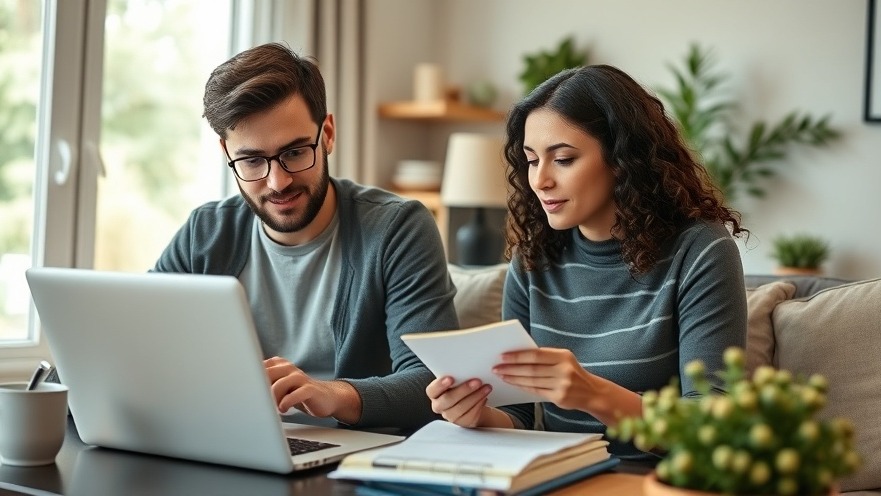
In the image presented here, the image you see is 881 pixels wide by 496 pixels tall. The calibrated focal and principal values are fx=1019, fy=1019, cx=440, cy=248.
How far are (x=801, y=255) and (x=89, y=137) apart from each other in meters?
2.44

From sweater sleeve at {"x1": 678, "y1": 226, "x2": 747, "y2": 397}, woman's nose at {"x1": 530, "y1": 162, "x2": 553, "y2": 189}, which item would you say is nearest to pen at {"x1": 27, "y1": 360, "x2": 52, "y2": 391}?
woman's nose at {"x1": 530, "y1": 162, "x2": 553, "y2": 189}

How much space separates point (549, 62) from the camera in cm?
419

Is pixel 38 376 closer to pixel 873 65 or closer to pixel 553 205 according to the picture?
pixel 553 205

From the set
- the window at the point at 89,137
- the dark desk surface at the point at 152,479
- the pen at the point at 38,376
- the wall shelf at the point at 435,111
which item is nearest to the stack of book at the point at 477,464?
the dark desk surface at the point at 152,479

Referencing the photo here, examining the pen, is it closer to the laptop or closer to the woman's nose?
the laptop

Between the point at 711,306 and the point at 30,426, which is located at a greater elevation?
Result: the point at 711,306

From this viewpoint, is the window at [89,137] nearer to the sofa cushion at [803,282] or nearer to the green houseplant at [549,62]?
the green houseplant at [549,62]

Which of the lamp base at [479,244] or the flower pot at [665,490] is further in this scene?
the lamp base at [479,244]

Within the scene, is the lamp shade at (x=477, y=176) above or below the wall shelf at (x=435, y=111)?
below

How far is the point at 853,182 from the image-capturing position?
12.1 ft

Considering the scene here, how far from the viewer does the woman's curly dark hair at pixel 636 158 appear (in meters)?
1.71

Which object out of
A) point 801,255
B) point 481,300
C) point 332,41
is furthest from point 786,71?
point 481,300

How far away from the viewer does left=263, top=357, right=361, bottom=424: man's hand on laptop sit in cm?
142

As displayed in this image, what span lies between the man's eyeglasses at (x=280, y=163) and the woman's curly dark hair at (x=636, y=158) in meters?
0.42
